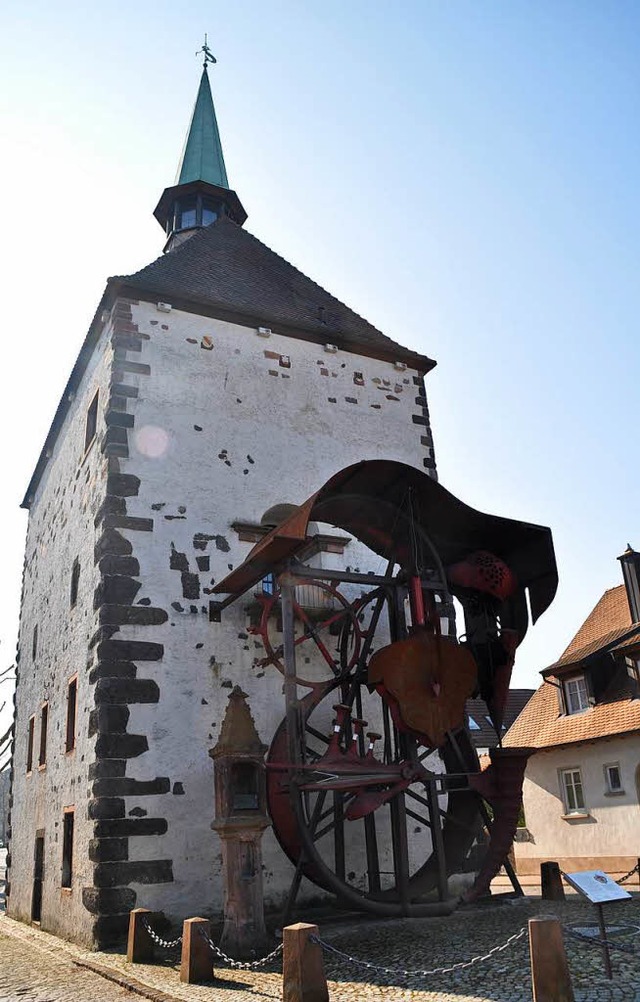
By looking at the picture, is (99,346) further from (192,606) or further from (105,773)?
(105,773)

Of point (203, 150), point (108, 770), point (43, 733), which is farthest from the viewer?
point (203, 150)

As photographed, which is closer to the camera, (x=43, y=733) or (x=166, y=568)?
(x=166, y=568)

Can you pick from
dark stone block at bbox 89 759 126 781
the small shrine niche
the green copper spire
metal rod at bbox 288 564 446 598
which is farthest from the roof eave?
the green copper spire

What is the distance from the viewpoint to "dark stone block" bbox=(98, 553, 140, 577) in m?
10.7

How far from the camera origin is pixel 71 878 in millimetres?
10742

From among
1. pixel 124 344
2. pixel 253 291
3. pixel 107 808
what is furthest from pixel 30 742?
pixel 253 291

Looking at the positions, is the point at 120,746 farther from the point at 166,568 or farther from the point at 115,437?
the point at 115,437

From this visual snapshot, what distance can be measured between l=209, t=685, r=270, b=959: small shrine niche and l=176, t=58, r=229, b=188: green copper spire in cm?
1595

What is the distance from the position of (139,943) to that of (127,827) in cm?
165

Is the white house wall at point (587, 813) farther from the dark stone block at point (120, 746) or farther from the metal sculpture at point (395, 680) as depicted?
the dark stone block at point (120, 746)

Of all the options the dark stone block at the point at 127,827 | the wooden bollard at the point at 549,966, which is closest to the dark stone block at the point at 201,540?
the dark stone block at the point at 127,827

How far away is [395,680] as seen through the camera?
9.52 meters

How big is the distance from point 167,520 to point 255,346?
350 centimetres

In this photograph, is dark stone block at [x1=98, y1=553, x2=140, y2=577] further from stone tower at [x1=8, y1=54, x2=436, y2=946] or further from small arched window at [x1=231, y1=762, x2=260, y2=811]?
small arched window at [x1=231, y1=762, x2=260, y2=811]
